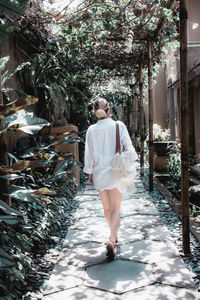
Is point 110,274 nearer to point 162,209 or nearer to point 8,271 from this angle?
point 8,271

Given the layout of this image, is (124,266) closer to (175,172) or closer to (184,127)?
(184,127)

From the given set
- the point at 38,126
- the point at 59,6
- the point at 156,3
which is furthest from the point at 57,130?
the point at 38,126

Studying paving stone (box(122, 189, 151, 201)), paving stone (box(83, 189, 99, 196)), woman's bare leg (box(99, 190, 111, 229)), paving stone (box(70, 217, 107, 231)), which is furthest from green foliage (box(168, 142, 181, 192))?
woman's bare leg (box(99, 190, 111, 229))

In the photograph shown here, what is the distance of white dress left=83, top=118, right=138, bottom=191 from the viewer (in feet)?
10.8

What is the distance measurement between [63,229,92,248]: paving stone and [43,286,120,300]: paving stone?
106 cm

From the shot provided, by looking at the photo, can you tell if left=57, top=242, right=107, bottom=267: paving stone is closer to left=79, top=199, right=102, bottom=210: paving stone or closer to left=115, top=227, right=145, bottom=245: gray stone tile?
left=115, top=227, right=145, bottom=245: gray stone tile

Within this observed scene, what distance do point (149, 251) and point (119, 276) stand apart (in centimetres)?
65

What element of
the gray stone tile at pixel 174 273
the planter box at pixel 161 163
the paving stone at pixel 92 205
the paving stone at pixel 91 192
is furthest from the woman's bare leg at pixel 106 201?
the planter box at pixel 161 163

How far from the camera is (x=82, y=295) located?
Answer: 2.48 m

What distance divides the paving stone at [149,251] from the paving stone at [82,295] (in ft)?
2.37

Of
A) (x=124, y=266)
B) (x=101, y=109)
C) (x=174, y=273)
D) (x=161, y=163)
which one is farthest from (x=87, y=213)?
(x=161, y=163)

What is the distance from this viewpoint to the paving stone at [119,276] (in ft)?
8.52

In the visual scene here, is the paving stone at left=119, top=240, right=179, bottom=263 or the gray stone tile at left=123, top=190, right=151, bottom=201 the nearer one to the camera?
the paving stone at left=119, top=240, right=179, bottom=263

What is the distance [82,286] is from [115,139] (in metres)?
1.45
